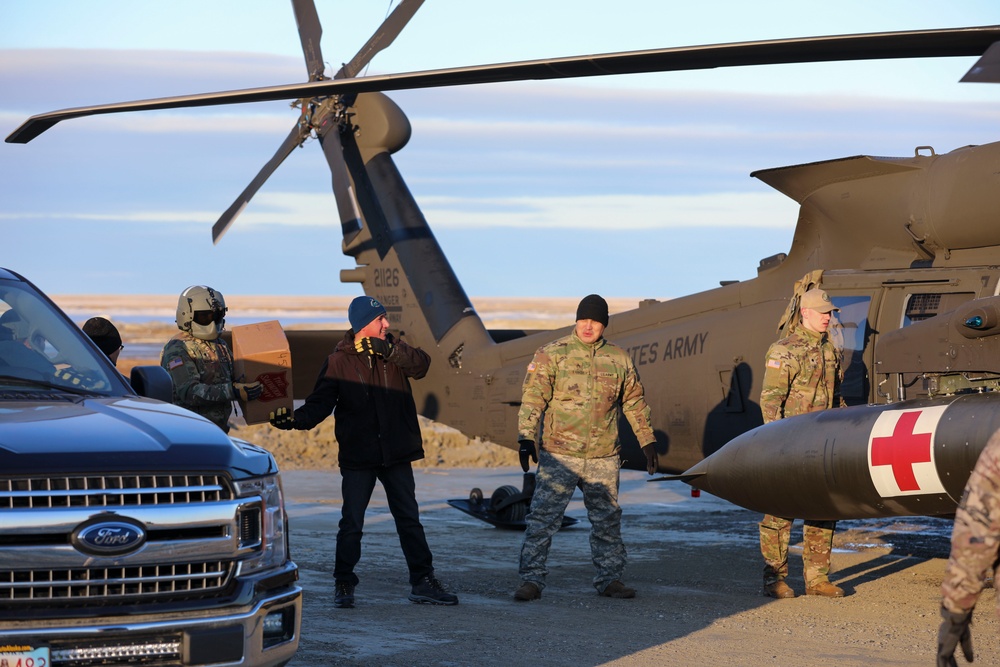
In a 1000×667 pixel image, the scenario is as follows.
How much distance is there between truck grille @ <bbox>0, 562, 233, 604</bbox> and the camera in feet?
13.1

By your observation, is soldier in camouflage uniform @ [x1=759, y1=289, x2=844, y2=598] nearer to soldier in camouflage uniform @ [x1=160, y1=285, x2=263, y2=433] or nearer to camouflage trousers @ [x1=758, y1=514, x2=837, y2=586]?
camouflage trousers @ [x1=758, y1=514, x2=837, y2=586]

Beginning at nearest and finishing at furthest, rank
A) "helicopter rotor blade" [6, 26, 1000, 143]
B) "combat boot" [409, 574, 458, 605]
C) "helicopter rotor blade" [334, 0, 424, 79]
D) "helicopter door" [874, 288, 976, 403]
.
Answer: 1. "helicopter rotor blade" [6, 26, 1000, 143]
2. "combat boot" [409, 574, 458, 605]
3. "helicopter door" [874, 288, 976, 403]
4. "helicopter rotor blade" [334, 0, 424, 79]

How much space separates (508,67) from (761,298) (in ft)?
13.0

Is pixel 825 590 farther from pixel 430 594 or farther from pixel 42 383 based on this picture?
pixel 42 383

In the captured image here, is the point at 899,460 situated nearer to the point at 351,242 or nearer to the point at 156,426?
the point at 156,426

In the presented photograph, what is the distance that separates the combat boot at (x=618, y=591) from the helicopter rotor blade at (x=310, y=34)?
6.60 meters

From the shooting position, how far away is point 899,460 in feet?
22.3

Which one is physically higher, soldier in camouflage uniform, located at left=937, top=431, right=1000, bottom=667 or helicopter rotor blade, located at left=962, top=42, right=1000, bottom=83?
helicopter rotor blade, located at left=962, top=42, right=1000, bottom=83

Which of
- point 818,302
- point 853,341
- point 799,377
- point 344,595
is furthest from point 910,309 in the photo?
point 344,595

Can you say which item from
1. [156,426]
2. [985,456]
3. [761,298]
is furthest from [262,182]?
[985,456]

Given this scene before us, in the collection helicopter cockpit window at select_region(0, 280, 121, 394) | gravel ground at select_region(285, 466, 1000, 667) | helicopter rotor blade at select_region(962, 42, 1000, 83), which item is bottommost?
gravel ground at select_region(285, 466, 1000, 667)

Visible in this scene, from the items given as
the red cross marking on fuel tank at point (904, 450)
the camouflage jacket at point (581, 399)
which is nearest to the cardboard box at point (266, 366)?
the camouflage jacket at point (581, 399)

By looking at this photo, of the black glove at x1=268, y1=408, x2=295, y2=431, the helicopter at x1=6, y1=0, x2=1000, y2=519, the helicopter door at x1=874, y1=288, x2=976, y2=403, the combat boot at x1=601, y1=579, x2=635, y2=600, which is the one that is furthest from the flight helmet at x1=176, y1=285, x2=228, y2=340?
the helicopter door at x1=874, y1=288, x2=976, y2=403

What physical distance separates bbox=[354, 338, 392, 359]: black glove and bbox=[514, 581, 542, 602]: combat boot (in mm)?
1679
